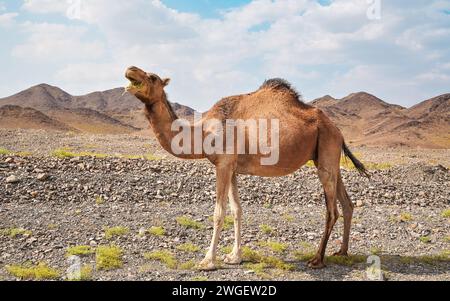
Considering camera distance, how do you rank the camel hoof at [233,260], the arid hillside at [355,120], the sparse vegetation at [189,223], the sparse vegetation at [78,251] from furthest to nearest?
1. the arid hillside at [355,120]
2. the sparse vegetation at [189,223]
3. the sparse vegetation at [78,251]
4. the camel hoof at [233,260]

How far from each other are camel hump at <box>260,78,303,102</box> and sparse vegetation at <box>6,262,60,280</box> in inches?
204

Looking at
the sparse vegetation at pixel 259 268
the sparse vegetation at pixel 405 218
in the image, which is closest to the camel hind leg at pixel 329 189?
the sparse vegetation at pixel 259 268

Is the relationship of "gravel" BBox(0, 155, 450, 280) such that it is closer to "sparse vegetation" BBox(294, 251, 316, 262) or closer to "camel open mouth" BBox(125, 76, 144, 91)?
"sparse vegetation" BBox(294, 251, 316, 262)

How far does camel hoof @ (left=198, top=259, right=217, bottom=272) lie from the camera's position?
8086 millimetres

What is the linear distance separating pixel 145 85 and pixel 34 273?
3632mm

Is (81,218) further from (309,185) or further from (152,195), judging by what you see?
(309,185)

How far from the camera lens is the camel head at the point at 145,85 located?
24.7 feet

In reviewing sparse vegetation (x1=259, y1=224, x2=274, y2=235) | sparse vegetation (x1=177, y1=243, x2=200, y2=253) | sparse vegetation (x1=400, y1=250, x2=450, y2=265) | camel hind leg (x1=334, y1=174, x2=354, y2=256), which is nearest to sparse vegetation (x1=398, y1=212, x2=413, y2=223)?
sparse vegetation (x1=400, y1=250, x2=450, y2=265)

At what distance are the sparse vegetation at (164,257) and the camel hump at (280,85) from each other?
149 inches

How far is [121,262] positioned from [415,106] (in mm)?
145242

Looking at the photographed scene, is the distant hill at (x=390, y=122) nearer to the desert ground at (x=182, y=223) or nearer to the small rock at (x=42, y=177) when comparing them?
the desert ground at (x=182, y=223)

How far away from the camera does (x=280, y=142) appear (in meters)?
8.44

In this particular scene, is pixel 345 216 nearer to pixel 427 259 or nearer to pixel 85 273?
pixel 427 259

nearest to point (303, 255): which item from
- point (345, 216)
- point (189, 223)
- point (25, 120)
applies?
point (345, 216)
